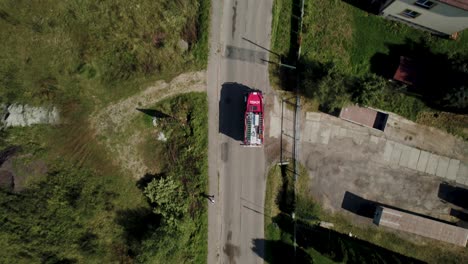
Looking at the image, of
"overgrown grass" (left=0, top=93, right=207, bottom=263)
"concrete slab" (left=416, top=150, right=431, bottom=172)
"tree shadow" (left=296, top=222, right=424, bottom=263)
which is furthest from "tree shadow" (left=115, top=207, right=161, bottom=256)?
"concrete slab" (left=416, top=150, right=431, bottom=172)

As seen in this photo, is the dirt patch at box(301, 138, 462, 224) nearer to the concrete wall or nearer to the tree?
the tree

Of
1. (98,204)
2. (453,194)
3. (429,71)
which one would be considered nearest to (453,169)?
(453,194)

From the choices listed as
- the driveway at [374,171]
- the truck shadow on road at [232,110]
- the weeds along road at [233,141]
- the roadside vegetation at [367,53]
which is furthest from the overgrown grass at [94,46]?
the driveway at [374,171]

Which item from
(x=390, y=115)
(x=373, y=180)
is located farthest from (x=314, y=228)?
(x=390, y=115)

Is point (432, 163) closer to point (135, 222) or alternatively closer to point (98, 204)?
point (135, 222)

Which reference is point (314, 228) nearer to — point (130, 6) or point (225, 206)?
point (225, 206)

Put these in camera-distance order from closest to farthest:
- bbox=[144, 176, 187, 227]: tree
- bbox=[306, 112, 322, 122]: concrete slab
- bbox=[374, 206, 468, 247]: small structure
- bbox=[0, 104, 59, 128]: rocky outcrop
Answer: bbox=[0, 104, 59, 128]: rocky outcrop → bbox=[144, 176, 187, 227]: tree → bbox=[374, 206, 468, 247]: small structure → bbox=[306, 112, 322, 122]: concrete slab

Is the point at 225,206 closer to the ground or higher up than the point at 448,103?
closer to the ground
